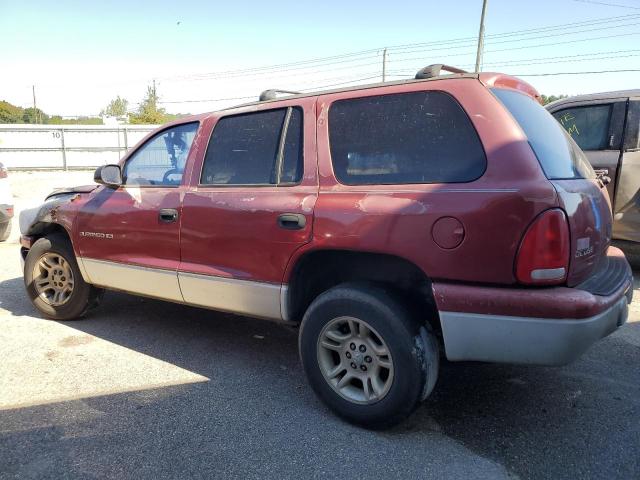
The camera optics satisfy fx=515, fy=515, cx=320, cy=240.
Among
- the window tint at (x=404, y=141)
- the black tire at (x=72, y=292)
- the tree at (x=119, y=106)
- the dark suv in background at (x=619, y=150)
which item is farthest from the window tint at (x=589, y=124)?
the tree at (x=119, y=106)

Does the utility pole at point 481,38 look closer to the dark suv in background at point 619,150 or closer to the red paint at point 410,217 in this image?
the dark suv in background at point 619,150

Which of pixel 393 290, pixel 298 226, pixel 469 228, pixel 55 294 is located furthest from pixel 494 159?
pixel 55 294

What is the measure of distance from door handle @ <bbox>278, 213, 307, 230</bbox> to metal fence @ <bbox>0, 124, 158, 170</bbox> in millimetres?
18268

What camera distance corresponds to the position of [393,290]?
287 centimetres

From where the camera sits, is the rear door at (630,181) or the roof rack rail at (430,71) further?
the rear door at (630,181)

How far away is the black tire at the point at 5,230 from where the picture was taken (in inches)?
328

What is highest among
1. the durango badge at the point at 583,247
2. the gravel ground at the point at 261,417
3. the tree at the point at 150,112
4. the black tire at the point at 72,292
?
the tree at the point at 150,112

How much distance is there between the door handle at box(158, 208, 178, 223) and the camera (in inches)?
142

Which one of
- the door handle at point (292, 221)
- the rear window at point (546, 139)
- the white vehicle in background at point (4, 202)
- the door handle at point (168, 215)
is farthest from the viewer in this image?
the white vehicle in background at point (4, 202)

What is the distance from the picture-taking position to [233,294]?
3.39 meters

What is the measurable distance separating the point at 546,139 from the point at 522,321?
1037mm

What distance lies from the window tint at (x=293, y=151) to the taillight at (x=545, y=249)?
137 centimetres

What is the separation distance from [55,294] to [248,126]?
103 inches

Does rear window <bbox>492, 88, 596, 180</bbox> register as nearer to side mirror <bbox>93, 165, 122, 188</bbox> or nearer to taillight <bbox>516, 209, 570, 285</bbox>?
taillight <bbox>516, 209, 570, 285</bbox>
